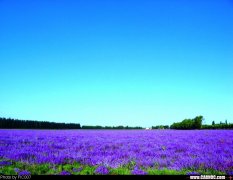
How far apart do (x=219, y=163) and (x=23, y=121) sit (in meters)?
60.9

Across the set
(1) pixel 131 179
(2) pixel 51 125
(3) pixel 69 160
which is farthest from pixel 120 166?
(2) pixel 51 125

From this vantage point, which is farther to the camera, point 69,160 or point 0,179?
point 69,160


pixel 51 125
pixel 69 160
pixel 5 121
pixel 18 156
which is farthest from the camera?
pixel 51 125

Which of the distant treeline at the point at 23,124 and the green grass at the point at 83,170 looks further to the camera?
the distant treeline at the point at 23,124

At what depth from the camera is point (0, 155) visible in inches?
326

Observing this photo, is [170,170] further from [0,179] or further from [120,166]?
[0,179]

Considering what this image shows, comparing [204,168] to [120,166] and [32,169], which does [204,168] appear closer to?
[120,166]

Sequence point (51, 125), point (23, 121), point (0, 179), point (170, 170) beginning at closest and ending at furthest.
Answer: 1. point (0, 179)
2. point (170, 170)
3. point (23, 121)
4. point (51, 125)

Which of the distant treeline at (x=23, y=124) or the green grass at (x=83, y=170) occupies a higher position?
the green grass at (x=83, y=170)

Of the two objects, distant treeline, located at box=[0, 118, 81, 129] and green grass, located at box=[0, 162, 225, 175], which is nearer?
green grass, located at box=[0, 162, 225, 175]

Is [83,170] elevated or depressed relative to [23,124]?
elevated

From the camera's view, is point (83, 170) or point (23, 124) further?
point (23, 124)

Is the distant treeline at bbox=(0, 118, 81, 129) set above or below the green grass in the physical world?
below

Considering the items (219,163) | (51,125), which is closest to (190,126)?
(51,125)
